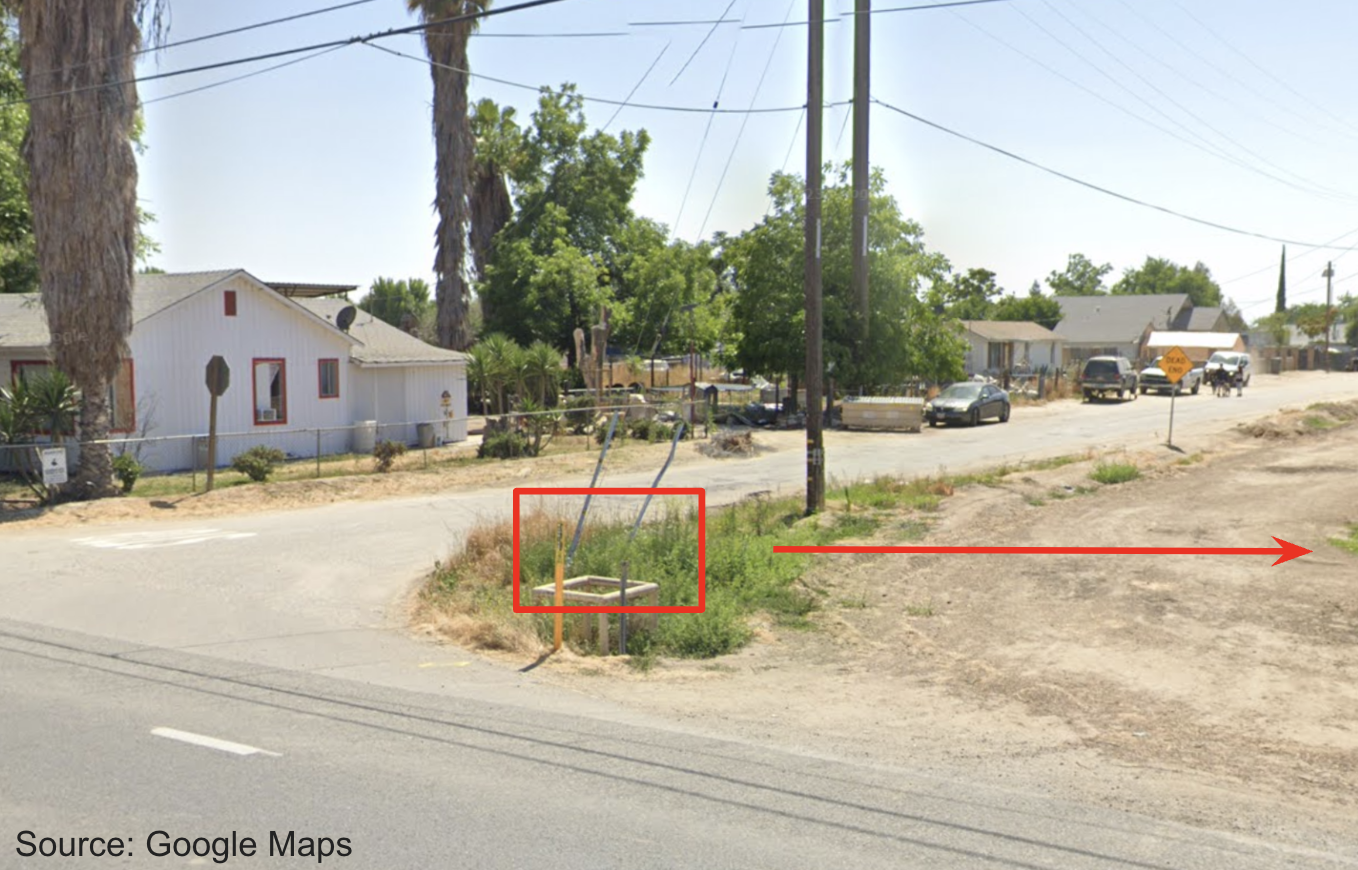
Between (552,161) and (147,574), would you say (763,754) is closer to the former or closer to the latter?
(147,574)

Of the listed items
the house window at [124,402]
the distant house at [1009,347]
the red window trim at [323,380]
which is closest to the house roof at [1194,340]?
the distant house at [1009,347]

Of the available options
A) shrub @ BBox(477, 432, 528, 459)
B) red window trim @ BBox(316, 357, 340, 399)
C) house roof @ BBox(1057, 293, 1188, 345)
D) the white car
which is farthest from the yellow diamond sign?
house roof @ BBox(1057, 293, 1188, 345)

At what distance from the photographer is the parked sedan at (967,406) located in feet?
132

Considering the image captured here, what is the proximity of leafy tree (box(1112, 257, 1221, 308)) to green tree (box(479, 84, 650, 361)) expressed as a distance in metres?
95.7

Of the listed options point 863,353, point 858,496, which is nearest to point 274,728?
point 858,496

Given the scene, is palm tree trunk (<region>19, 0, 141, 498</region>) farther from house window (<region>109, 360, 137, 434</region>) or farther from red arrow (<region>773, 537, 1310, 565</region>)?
red arrow (<region>773, 537, 1310, 565</region>)

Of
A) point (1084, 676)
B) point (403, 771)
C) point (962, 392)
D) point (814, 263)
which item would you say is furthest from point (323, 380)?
point (403, 771)

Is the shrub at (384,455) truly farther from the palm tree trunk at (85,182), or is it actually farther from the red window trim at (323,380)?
the palm tree trunk at (85,182)

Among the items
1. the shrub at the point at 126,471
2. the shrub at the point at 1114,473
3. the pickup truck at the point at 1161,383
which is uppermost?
the pickup truck at the point at 1161,383

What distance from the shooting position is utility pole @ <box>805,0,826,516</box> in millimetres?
18281

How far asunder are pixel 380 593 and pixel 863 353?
92.8 ft

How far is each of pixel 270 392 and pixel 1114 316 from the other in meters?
76.8

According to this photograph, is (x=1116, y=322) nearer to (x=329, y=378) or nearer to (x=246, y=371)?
(x=329, y=378)

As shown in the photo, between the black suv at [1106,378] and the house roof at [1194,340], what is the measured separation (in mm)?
29922
